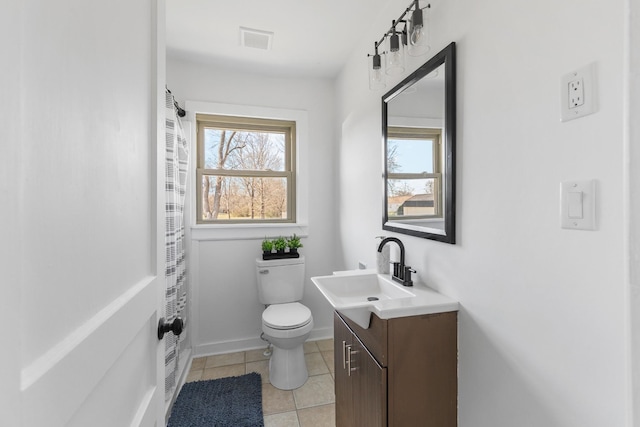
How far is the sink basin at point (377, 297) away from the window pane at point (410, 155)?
0.58 meters

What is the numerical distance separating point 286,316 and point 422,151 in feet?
4.78

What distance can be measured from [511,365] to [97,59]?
4.37ft

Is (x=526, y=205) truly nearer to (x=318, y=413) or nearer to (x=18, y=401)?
(x=18, y=401)

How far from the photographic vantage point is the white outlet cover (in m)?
0.72

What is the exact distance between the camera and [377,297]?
161 cm

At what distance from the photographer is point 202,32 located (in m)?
2.03

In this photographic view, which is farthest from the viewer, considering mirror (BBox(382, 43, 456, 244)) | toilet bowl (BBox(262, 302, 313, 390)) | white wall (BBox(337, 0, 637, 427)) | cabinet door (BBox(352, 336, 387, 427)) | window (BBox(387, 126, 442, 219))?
toilet bowl (BBox(262, 302, 313, 390))

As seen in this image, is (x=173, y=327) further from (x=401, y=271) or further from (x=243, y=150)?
(x=243, y=150)

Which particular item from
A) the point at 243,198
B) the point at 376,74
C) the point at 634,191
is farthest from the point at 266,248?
the point at 634,191

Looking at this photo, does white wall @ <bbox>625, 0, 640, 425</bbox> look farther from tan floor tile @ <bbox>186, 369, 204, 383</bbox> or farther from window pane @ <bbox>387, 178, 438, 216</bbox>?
tan floor tile @ <bbox>186, 369, 204, 383</bbox>

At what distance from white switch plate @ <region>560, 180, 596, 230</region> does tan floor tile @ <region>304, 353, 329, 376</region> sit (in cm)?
197

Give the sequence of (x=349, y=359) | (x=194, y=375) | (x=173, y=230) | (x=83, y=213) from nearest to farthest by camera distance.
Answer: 1. (x=83, y=213)
2. (x=349, y=359)
3. (x=173, y=230)
4. (x=194, y=375)

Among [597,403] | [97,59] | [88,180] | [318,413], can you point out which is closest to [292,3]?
[97,59]

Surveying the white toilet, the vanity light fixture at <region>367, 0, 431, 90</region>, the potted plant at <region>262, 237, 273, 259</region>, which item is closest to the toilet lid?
the white toilet
